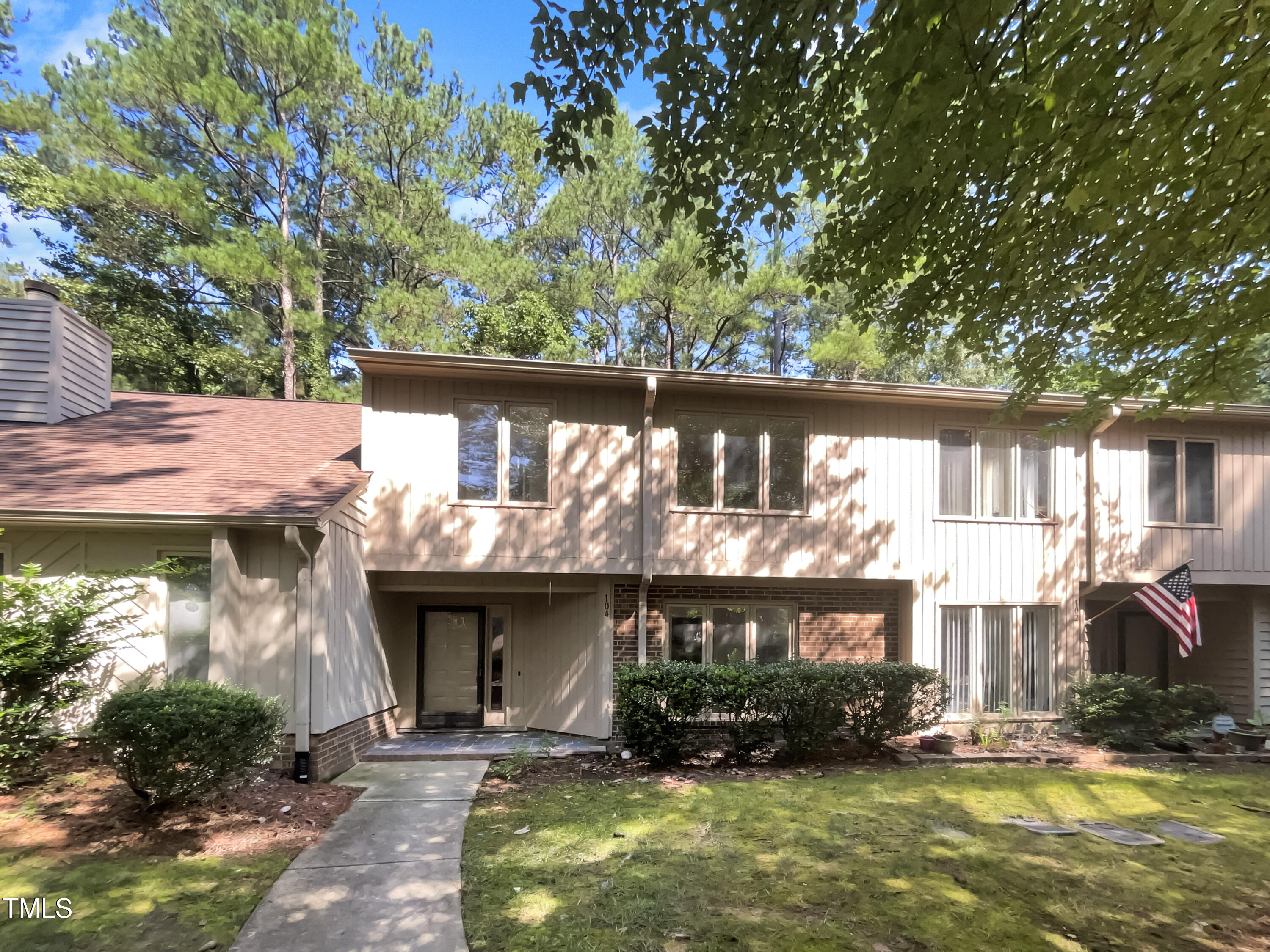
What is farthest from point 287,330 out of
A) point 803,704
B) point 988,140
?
point 988,140

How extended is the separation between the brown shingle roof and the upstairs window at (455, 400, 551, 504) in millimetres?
1511

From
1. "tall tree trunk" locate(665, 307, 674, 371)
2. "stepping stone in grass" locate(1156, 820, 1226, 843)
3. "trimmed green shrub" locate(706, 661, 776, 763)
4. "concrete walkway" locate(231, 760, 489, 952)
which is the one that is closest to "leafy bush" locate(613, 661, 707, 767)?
"trimmed green shrub" locate(706, 661, 776, 763)

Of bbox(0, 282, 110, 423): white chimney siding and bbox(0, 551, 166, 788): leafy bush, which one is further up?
bbox(0, 282, 110, 423): white chimney siding

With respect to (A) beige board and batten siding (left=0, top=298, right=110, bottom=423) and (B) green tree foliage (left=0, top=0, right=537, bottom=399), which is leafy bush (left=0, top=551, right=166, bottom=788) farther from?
(B) green tree foliage (left=0, top=0, right=537, bottom=399)

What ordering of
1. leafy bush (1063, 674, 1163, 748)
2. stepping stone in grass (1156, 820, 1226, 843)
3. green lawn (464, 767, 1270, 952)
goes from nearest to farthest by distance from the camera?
1. green lawn (464, 767, 1270, 952)
2. stepping stone in grass (1156, 820, 1226, 843)
3. leafy bush (1063, 674, 1163, 748)

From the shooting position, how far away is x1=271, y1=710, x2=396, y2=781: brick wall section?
762 centimetres

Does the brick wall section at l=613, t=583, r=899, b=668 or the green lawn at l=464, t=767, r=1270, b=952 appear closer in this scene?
the green lawn at l=464, t=767, r=1270, b=952

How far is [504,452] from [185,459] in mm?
4284

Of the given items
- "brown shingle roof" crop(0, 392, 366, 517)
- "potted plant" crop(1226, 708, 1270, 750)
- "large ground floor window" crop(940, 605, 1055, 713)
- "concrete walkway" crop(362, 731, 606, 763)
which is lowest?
"concrete walkway" crop(362, 731, 606, 763)

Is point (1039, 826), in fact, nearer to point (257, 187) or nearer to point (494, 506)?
point (494, 506)

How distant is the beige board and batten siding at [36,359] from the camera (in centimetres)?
998

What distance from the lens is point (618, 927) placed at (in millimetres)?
4457

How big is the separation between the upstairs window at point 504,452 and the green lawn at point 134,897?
526cm

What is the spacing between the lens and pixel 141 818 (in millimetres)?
5883
